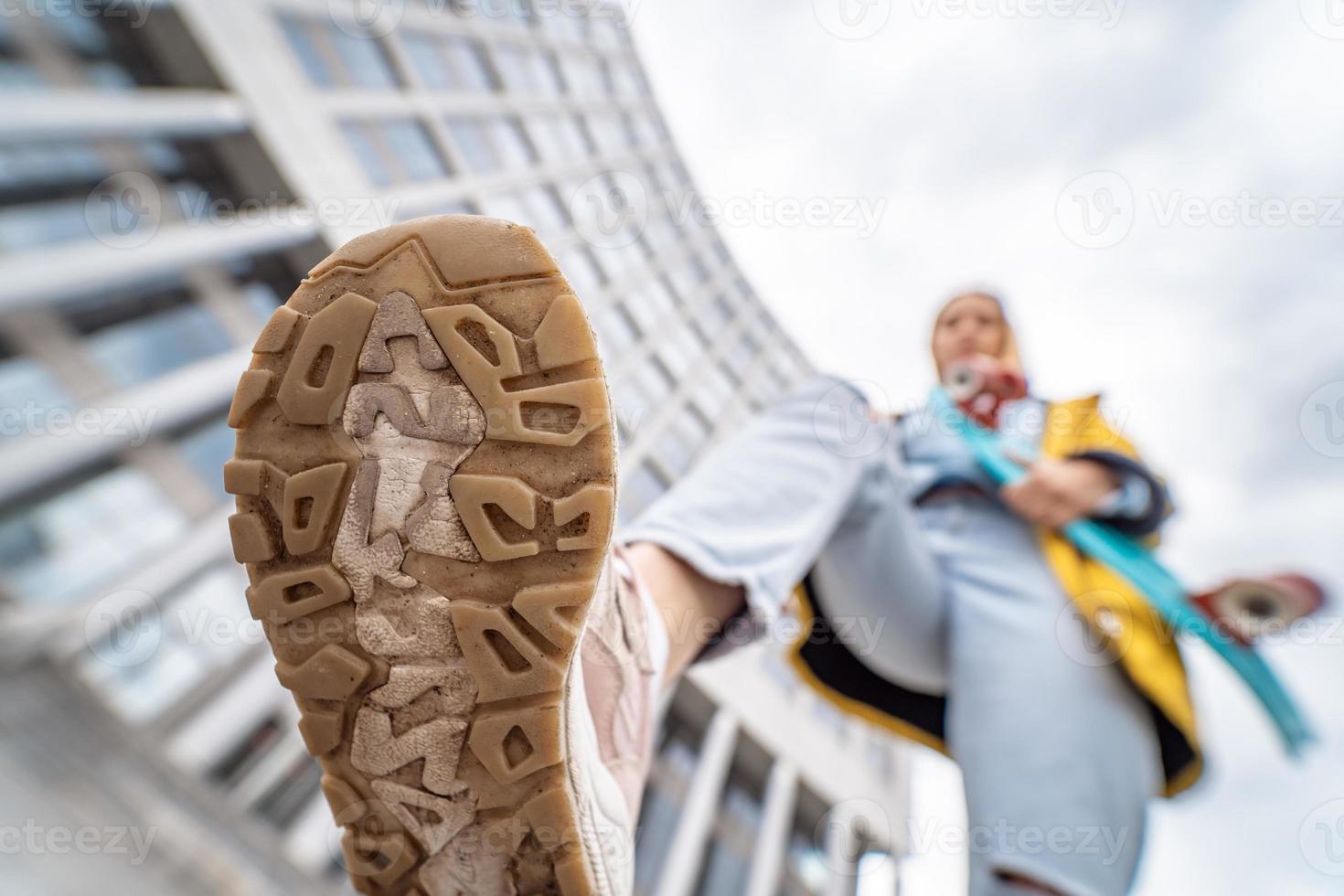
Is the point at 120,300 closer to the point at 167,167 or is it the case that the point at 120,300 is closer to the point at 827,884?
the point at 167,167

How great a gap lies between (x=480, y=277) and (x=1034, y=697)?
933mm

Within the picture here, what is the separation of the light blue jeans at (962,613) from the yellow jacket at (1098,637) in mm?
33

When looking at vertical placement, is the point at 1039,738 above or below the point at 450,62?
below

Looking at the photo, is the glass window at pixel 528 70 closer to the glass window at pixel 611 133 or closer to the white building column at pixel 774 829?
the glass window at pixel 611 133

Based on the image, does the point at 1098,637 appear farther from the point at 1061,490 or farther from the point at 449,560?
the point at 449,560

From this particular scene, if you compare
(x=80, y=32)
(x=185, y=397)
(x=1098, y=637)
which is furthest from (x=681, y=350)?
(x=1098, y=637)

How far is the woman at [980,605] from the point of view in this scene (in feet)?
2.72

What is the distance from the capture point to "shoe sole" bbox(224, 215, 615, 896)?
0.53 metres

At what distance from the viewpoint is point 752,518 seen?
881 mm

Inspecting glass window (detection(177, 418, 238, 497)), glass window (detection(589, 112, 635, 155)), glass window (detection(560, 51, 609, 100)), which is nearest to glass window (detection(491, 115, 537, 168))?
glass window (detection(560, 51, 609, 100))

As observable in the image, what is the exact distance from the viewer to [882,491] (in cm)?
104

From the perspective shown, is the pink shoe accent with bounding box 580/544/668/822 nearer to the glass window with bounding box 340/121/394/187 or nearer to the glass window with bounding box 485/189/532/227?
the glass window with bounding box 340/121/394/187

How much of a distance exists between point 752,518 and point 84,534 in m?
3.53

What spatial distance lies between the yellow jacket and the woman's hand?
0.15 ft
